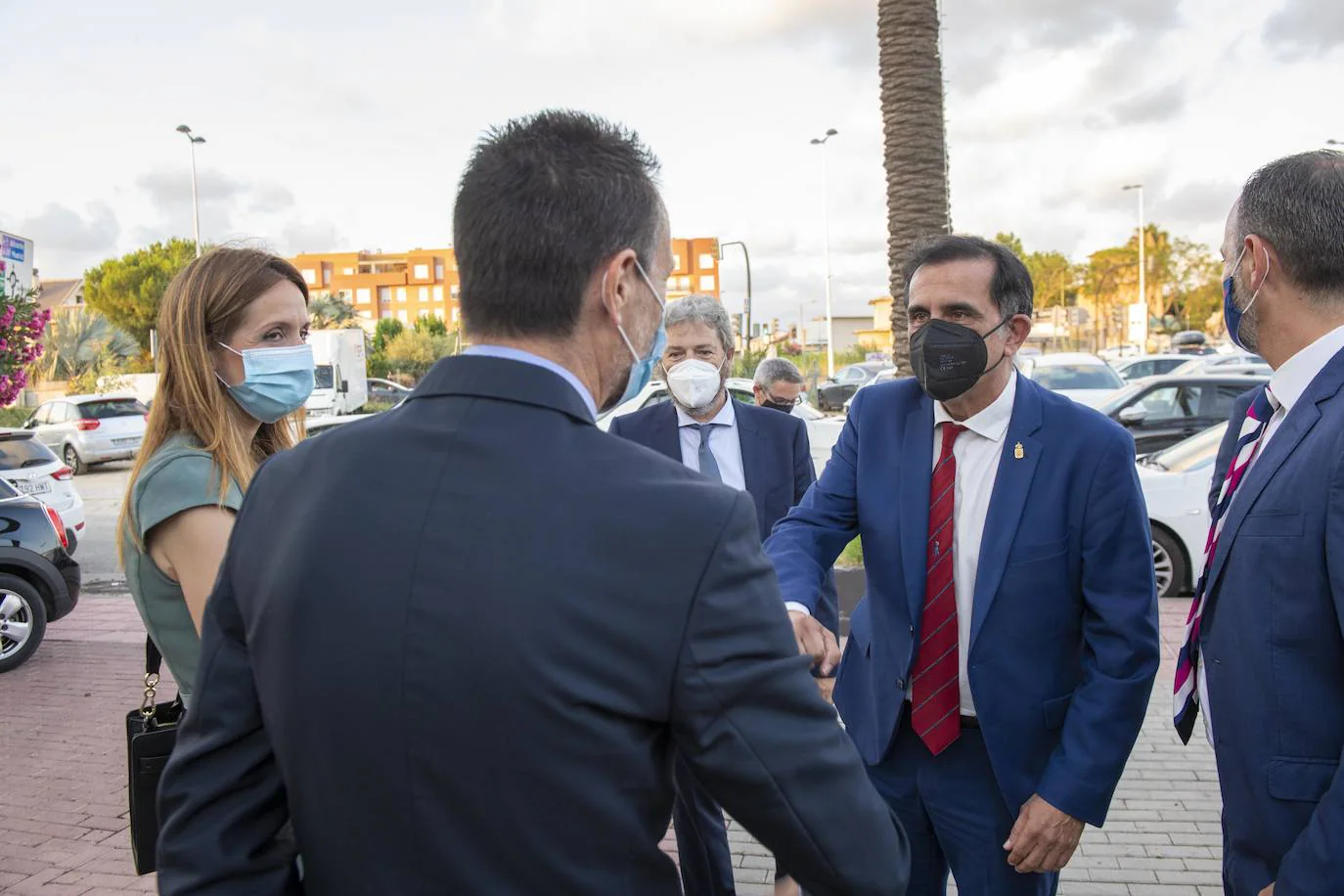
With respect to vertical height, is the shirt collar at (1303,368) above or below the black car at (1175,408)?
above

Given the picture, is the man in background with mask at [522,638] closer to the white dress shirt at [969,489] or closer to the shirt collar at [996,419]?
the white dress shirt at [969,489]

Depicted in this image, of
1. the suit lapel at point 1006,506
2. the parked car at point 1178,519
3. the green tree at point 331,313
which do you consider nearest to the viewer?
the suit lapel at point 1006,506

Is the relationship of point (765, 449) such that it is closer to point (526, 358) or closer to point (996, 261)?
point (996, 261)

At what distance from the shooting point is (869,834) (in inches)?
51.9

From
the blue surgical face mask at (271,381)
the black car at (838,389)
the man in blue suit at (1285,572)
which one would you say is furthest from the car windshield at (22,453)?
the black car at (838,389)

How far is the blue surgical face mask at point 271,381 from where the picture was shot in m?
2.50

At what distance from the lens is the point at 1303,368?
2.16 meters

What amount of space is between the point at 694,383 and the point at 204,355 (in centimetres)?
206

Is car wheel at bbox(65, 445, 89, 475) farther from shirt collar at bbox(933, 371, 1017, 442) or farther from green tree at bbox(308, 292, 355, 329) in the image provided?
green tree at bbox(308, 292, 355, 329)

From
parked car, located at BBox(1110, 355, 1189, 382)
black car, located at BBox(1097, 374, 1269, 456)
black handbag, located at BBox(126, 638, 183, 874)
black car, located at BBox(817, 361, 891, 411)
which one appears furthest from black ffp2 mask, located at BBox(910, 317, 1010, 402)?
black car, located at BBox(817, 361, 891, 411)

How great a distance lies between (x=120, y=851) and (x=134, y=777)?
269 cm

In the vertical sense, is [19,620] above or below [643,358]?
below

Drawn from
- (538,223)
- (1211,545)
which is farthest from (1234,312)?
(538,223)

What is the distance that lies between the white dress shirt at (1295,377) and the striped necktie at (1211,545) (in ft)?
0.14
